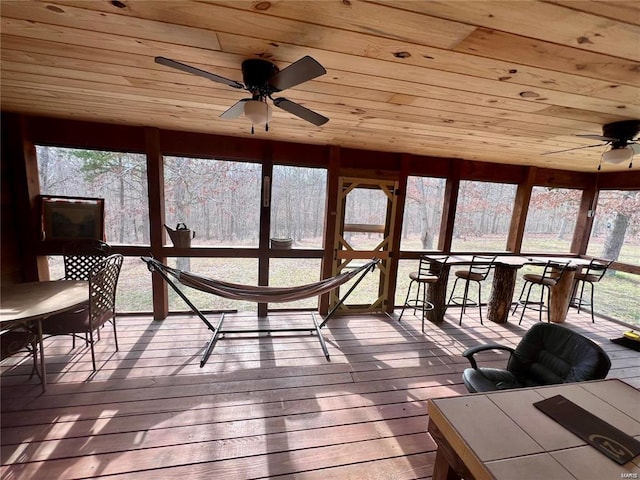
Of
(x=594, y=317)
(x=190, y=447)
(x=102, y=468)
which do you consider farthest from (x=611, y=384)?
(x=594, y=317)

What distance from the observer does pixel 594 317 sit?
4375 millimetres

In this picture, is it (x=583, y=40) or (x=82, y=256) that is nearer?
(x=583, y=40)

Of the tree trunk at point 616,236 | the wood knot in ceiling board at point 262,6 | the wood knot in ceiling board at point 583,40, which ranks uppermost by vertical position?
the wood knot in ceiling board at point 583,40

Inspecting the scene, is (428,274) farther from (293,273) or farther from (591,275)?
(591,275)

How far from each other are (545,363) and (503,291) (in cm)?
218

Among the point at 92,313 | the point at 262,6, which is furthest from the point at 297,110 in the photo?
the point at 92,313

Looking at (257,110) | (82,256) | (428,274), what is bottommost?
(428,274)

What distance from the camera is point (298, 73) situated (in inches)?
48.9

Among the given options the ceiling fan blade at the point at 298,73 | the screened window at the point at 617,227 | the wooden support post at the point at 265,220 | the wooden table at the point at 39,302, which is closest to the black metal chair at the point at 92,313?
A: the wooden table at the point at 39,302

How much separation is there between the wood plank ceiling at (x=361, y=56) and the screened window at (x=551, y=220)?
98.0 inches

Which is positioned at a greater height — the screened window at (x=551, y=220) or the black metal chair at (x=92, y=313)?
the screened window at (x=551, y=220)

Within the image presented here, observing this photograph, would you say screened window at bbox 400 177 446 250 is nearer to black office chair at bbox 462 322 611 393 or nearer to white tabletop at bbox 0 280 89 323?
black office chair at bbox 462 322 611 393

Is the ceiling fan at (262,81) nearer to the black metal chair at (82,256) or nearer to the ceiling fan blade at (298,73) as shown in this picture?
the ceiling fan blade at (298,73)

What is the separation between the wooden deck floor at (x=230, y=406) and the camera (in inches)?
65.5
